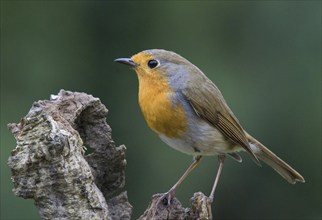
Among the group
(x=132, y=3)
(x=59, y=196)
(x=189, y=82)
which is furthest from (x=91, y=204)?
(x=132, y=3)

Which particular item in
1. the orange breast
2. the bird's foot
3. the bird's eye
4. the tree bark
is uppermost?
the bird's eye

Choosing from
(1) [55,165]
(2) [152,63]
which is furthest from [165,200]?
(2) [152,63]

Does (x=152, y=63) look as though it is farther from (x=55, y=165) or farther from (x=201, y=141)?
(x=55, y=165)

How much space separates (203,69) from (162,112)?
9.70 ft

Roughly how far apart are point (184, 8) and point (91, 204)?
5151mm

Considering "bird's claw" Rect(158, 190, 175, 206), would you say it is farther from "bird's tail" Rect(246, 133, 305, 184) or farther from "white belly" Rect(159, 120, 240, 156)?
"bird's tail" Rect(246, 133, 305, 184)

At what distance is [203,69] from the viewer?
8.12m

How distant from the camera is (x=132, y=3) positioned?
8.95m

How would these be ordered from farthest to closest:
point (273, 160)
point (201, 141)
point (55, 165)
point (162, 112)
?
point (273, 160) < point (201, 141) < point (162, 112) < point (55, 165)

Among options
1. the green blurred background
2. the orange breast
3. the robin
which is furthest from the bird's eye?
the green blurred background

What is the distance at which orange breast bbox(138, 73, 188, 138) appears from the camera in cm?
524

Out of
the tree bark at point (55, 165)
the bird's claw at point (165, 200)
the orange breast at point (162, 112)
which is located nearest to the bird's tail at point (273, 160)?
the orange breast at point (162, 112)

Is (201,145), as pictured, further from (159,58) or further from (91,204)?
(91,204)

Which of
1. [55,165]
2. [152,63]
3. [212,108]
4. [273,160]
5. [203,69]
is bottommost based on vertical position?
[273,160]
